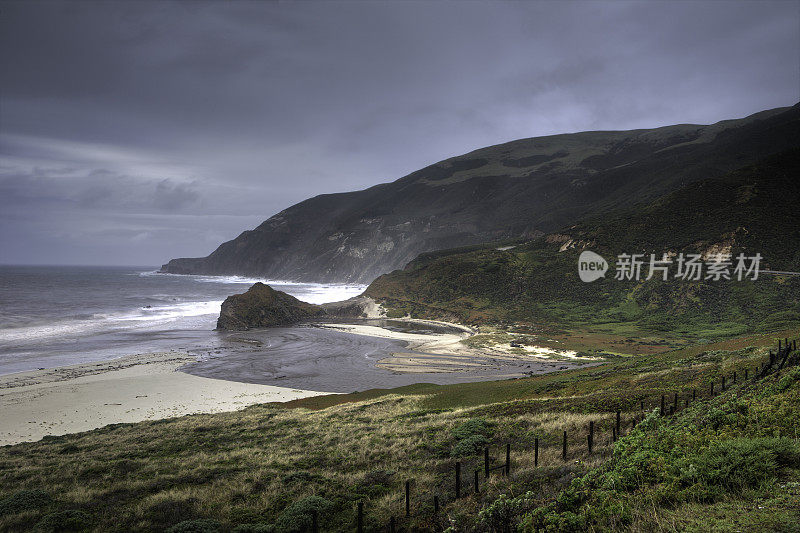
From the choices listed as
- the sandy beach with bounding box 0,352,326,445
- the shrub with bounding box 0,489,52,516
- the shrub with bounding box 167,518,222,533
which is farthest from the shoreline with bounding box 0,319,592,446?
the shrub with bounding box 167,518,222,533

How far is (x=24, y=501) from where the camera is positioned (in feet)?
41.8

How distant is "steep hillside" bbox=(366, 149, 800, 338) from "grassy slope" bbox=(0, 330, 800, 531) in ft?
155

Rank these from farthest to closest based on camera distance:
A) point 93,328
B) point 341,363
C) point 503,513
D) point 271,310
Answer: point 271,310, point 93,328, point 341,363, point 503,513

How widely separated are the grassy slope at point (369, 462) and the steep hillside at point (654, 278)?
47.3 meters

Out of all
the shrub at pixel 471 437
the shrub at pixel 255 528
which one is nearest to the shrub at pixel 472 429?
the shrub at pixel 471 437

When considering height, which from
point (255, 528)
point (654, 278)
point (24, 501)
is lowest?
point (24, 501)

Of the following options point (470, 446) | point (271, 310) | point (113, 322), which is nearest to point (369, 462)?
point (470, 446)

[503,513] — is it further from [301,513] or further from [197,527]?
[197,527]

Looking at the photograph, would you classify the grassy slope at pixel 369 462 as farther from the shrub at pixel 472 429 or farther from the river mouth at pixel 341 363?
the river mouth at pixel 341 363

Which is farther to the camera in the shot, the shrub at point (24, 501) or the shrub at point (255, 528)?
the shrub at point (24, 501)

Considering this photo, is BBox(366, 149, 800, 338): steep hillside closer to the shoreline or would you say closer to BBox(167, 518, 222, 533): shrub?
the shoreline

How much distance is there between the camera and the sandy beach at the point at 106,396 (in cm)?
2830

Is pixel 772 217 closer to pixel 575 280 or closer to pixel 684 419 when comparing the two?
pixel 575 280

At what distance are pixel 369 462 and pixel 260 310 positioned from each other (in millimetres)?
67678
